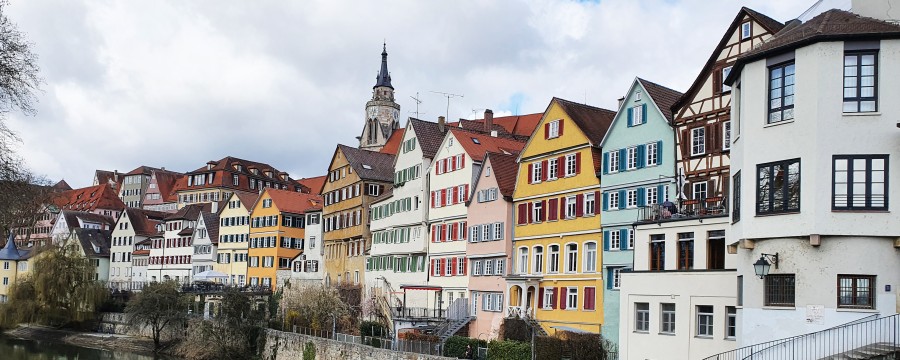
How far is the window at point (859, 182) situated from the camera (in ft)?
73.7

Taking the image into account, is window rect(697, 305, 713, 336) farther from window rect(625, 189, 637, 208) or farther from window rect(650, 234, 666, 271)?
window rect(625, 189, 637, 208)

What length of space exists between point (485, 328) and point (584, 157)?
11.0 metres

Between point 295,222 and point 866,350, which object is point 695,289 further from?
point 295,222

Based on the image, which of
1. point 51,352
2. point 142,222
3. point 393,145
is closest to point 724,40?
point 51,352

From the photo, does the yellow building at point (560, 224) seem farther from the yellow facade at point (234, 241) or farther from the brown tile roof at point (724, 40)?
the yellow facade at point (234, 241)

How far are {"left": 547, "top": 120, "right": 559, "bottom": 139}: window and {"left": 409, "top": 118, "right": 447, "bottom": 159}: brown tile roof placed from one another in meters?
14.3

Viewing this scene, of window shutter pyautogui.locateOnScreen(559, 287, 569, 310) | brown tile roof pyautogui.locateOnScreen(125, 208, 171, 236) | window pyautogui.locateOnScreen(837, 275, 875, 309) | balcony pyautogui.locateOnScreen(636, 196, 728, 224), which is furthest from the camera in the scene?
brown tile roof pyautogui.locateOnScreen(125, 208, 171, 236)

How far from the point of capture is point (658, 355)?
107 feet

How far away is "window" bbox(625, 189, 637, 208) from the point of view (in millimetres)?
41875

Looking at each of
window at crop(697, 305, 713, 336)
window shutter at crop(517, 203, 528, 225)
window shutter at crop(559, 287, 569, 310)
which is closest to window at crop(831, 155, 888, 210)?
window at crop(697, 305, 713, 336)

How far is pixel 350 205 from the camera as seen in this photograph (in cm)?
7125

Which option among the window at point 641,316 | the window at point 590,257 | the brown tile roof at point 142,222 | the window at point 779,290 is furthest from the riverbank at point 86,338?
the window at point 779,290

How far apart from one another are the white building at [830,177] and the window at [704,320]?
698 cm

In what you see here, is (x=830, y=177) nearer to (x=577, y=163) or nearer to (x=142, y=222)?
(x=577, y=163)
